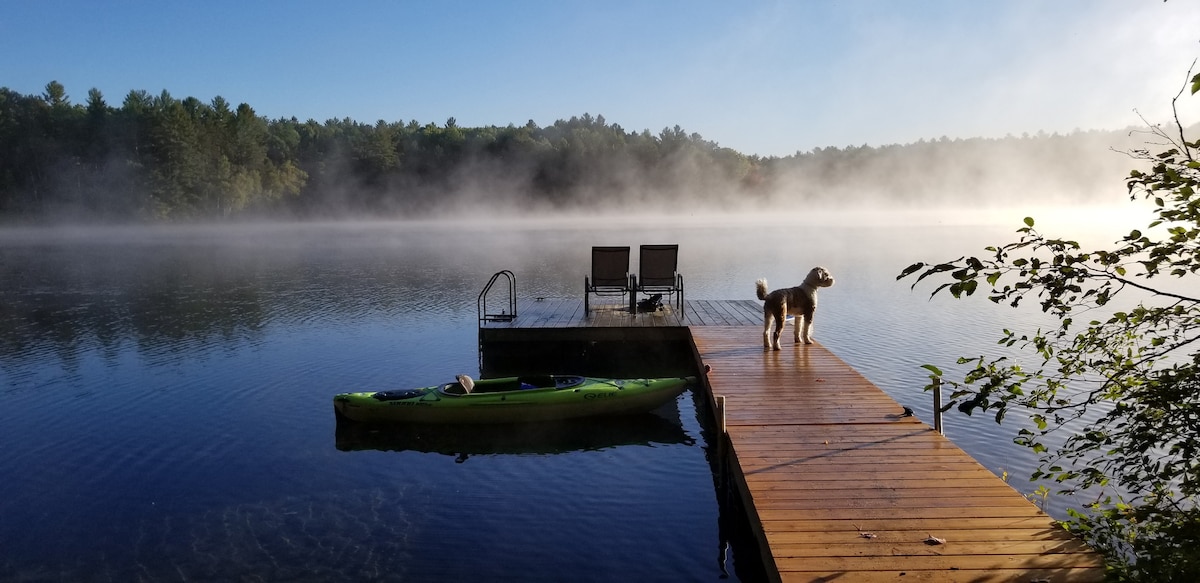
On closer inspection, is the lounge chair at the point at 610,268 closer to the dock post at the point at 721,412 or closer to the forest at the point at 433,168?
the dock post at the point at 721,412

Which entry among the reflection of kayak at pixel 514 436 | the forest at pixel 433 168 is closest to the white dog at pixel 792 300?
the reflection of kayak at pixel 514 436

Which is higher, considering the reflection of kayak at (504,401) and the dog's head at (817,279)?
the dog's head at (817,279)

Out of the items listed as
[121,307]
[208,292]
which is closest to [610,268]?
[121,307]

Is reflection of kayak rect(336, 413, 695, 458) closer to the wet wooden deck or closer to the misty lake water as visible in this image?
the misty lake water

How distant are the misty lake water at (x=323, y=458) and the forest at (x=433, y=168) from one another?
5143 centimetres

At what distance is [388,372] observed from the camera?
39.6 feet

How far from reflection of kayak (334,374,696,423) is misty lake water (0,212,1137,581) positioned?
1.06 ft

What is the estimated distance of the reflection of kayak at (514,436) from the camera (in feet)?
28.5

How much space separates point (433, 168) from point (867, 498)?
279 feet

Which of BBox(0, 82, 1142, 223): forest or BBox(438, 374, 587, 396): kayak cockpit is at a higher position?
BBox(0, 82, 1142, 223): forest

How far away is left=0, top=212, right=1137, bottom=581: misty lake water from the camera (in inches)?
240

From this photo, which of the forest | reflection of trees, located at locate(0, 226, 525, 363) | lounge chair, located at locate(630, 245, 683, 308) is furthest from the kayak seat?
the forest

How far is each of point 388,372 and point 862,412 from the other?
7786mm

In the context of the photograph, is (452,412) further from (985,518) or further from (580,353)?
(985,518)
